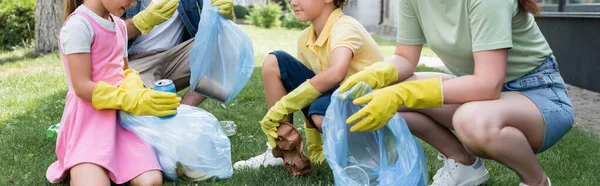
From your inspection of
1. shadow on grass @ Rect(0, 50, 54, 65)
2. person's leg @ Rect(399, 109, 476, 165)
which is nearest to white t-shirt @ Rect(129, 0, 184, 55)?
person's leg @ Rect(399, 109, 476, 165)

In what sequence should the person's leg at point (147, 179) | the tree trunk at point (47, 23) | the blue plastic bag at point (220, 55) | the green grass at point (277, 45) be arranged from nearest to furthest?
the person's leg at point (147, 179) < the blue plastic bag at point (220, 55) < the tree trunk at point (47, 23) < the green grass at point (277, 45)

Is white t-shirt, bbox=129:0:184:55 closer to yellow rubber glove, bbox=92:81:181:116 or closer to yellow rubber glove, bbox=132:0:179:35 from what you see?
yellow rubber glove, bbox=132:0:179:35

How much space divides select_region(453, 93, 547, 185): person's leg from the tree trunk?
22.2 ft

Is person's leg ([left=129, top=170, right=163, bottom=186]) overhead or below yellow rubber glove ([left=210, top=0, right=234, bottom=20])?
below

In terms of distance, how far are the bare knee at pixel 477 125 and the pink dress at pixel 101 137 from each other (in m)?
1.17

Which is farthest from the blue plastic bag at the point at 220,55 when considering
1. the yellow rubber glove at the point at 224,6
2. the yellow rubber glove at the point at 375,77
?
the yellow rubber glove at the point at 375,77

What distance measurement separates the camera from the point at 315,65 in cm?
301

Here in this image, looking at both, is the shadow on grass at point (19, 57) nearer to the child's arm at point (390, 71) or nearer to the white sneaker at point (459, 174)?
the child's arm at point (390, 71)

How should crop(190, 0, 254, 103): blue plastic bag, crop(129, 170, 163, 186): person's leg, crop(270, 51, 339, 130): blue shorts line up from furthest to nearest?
crop(190, 0, 254, 103): blue plastic bag → crop(270, 51, 339, 130): blue shorts → crop(129, 170, 163, 186): person's leg

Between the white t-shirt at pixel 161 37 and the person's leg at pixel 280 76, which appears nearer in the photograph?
the person's leg at pixel 280 76

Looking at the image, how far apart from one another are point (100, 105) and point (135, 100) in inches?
5.7

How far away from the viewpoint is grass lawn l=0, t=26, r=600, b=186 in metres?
2.85

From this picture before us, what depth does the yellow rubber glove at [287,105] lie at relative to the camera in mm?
2695

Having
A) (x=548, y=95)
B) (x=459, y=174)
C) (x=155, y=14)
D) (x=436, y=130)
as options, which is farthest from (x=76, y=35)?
(x=548, y=95)
